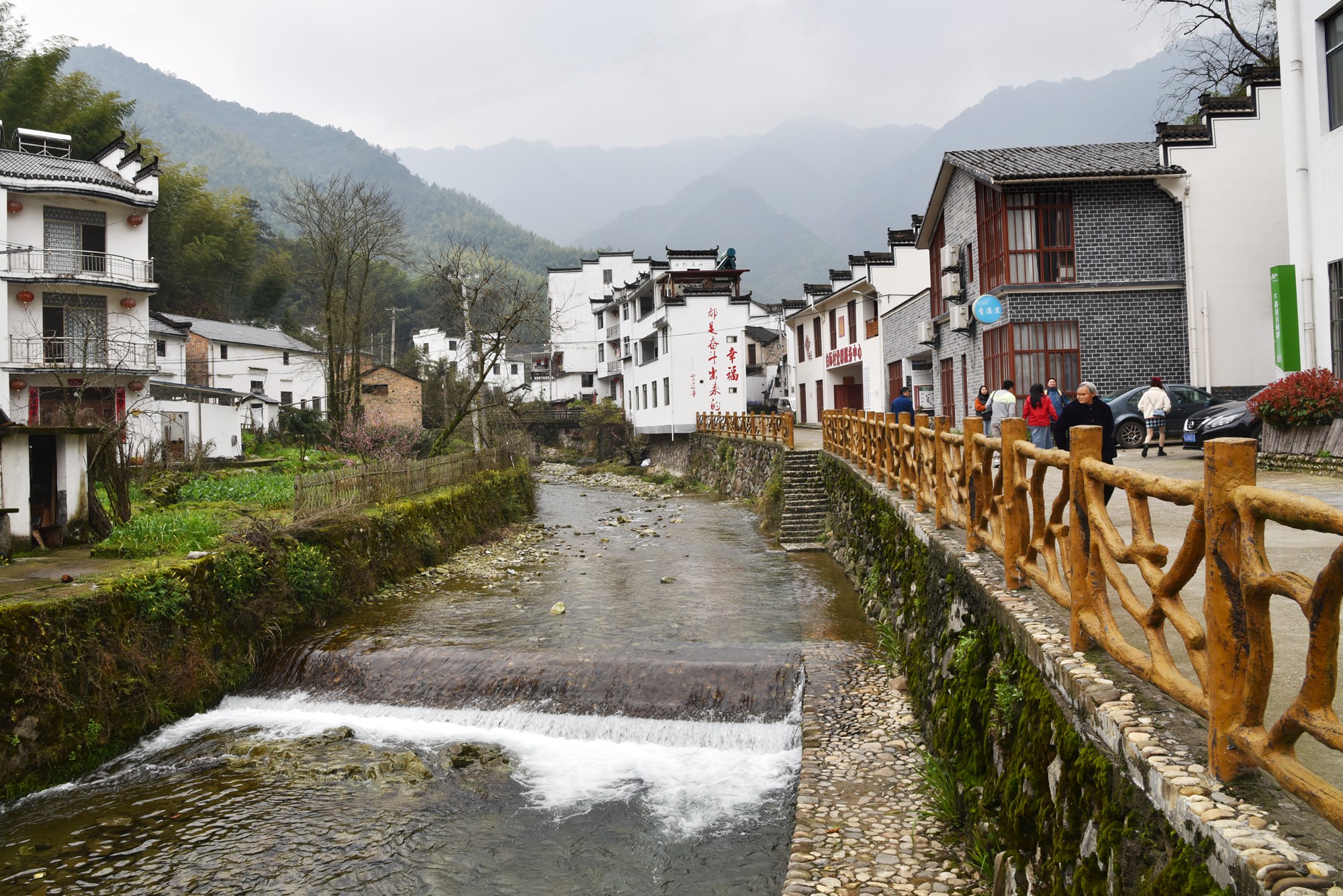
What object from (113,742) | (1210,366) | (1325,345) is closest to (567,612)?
(113,742)

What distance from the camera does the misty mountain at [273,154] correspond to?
11638 centimetres

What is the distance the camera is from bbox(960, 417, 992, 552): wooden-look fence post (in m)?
7.66

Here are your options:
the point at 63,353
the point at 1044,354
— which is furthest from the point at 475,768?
the point at 63,353

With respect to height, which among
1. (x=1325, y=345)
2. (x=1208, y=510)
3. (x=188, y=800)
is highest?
(x=1325, y=345)

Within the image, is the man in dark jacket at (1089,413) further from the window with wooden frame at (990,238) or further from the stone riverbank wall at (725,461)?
the stone riverbank wall at (725,461)

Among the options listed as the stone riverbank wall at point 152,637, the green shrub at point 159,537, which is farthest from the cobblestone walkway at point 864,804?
the green shrub at point 159,537

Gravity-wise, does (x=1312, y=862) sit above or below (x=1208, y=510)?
below

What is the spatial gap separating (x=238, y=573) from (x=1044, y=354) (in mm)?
18305

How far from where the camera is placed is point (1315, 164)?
1457cm

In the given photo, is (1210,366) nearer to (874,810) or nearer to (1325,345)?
(1325,345)

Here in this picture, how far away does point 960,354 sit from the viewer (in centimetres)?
2494

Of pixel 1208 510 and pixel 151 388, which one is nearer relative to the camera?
pixel 1208 510

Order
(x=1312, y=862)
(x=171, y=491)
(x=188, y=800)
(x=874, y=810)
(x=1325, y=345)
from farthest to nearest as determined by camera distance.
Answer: (x=171, y=491)
(x=1325, y=345)
(x=188, y=800)
(x=874, y=810)
(x=1312, y=862)

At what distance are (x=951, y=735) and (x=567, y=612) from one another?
8.03 metres
